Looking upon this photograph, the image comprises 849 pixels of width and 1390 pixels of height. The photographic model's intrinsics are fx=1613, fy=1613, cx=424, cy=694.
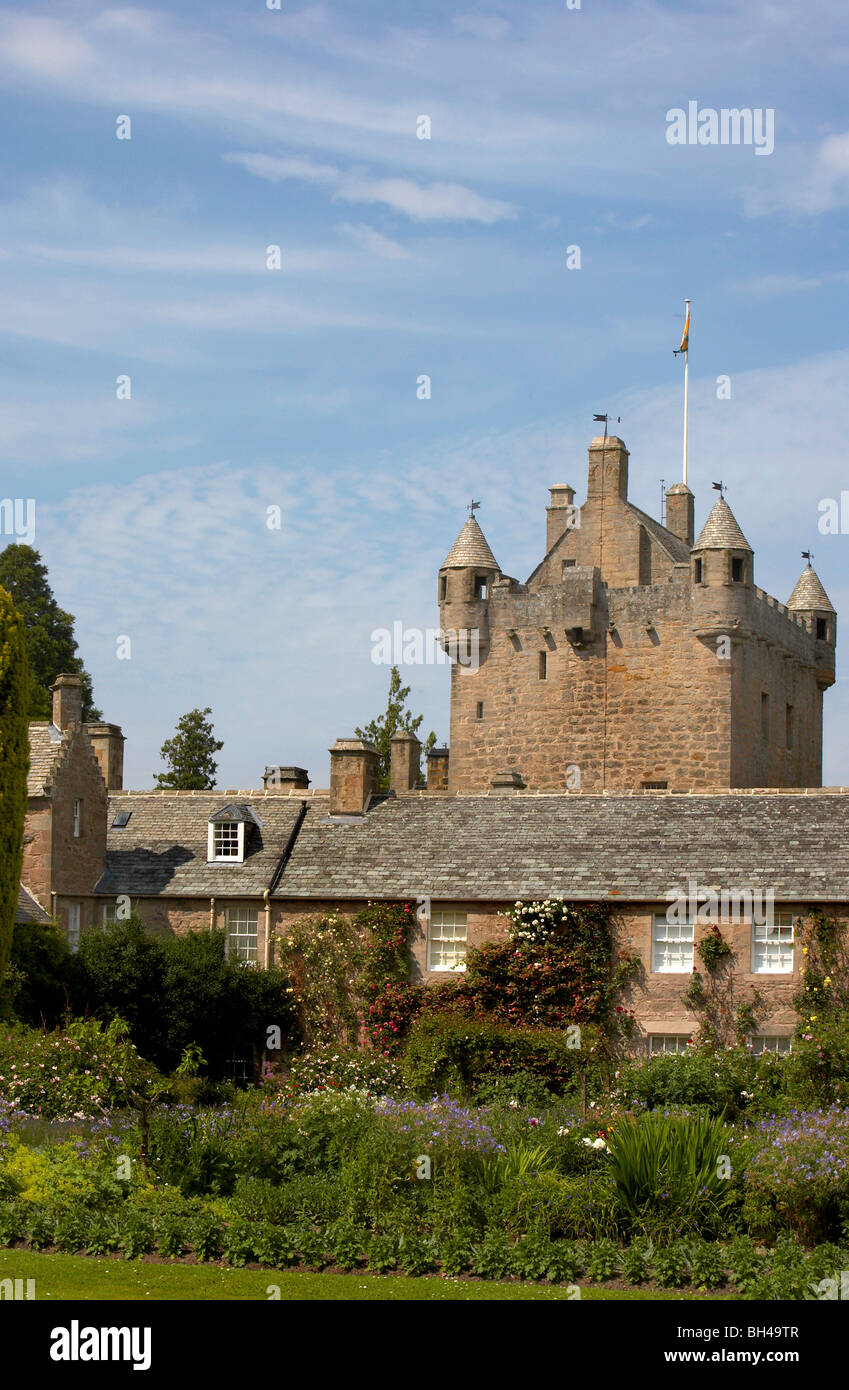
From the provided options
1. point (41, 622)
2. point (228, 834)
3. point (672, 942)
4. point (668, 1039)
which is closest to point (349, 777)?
point (228, 834)

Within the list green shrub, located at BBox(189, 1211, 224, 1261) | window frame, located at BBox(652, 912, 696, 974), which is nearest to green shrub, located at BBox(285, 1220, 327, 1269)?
green shrub, located at BBox(189, 1211, 224, 1261)

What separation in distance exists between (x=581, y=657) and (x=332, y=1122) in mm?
24663

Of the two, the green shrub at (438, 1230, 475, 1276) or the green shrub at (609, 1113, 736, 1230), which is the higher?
the green shrub at (609, 1113, 736, 1230)

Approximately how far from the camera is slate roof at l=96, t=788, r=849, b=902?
29828mm

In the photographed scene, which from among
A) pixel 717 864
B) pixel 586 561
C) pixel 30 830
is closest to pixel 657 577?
pixel 586 561

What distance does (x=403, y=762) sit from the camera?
38469 millimetres

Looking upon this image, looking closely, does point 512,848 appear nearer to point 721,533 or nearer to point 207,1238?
point 721,533

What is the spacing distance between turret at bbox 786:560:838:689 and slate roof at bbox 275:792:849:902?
626 inches

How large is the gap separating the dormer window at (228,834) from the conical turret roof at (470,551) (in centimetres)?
1274

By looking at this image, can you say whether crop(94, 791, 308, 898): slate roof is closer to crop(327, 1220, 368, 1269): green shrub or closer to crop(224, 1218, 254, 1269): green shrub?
crop(327, 1220, 368, 1269): green shrub

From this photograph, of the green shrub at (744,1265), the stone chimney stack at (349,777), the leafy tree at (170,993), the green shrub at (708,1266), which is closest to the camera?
the green shrub at (744,1265)

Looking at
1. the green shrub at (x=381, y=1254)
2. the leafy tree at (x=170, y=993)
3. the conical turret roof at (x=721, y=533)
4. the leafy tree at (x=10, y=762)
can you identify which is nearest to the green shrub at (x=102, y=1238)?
the green shrub at (x=381, y=1254)

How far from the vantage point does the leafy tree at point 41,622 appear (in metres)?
55.5

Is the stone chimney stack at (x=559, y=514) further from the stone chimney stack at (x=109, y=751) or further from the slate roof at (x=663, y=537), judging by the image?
the stone chimney stack at (x=109, y=751)
